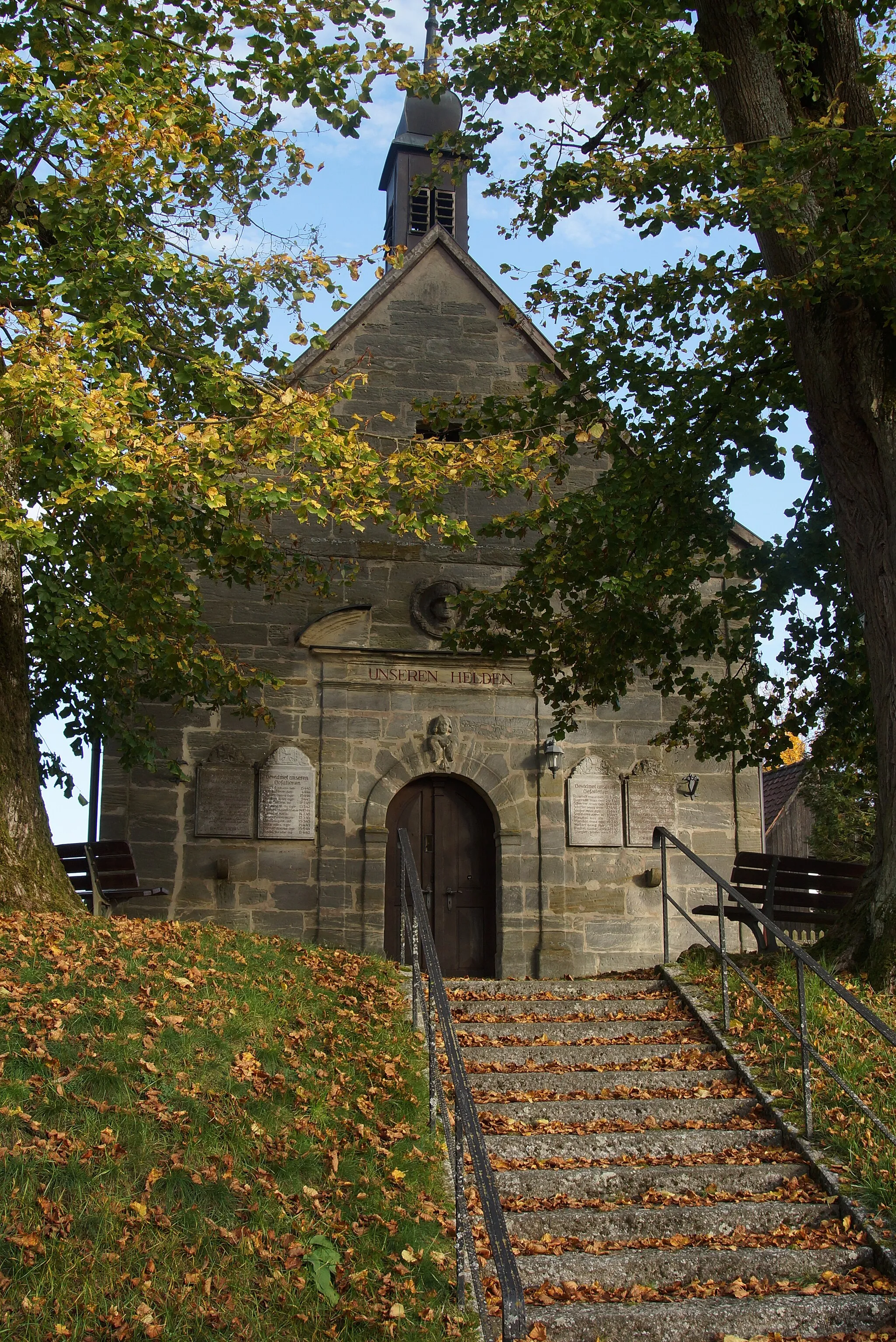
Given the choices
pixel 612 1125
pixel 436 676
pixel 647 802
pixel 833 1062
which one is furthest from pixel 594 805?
pixel 612 1125

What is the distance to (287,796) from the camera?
11.8 m

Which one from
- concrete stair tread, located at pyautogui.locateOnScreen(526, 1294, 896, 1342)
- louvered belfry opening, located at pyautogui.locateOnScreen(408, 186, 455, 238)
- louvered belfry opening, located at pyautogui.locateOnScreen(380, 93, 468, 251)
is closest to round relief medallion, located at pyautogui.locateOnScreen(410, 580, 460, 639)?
concrete stair tread, located at pyautogui.locateOnScreen(526, 1294, 896, 1342)

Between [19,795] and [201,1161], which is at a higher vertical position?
[19,795]

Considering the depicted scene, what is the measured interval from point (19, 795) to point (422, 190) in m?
15.0

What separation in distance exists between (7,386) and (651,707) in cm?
750

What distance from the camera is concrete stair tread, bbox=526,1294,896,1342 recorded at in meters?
4.71

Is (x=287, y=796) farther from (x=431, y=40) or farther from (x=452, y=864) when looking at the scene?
(x=431, y=40)

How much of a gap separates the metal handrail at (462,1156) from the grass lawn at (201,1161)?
0.10 meters

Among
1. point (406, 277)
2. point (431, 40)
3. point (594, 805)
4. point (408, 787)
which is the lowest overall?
point (594, 805)

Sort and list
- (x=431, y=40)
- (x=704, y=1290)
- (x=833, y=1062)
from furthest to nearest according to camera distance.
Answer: (x=431, y=40) < (x=833, y=1062) < (x=704, y=1290)

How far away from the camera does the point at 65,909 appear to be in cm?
777

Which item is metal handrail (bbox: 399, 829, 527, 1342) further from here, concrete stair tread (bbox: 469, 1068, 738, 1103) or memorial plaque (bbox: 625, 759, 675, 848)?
→ memorial plaque (bbox: 625, 759, 675, 848)

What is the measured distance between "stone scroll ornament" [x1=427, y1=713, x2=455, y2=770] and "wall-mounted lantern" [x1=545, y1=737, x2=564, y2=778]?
898 mm

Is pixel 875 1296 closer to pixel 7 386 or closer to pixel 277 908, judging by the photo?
pixel 7 386
